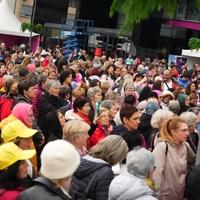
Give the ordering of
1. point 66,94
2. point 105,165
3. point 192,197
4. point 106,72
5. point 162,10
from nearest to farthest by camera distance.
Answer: point 162,10
point 105,165
point 192,197
point 66,94
point 106,72

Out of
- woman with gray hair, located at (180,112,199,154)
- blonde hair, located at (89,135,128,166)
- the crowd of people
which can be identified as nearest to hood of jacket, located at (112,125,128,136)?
the crowd of people

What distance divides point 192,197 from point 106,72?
34.4 ft

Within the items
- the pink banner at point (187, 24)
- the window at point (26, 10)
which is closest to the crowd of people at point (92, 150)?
the pink banner at point (187, 24)

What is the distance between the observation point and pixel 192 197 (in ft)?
17.5

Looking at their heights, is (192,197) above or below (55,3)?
below

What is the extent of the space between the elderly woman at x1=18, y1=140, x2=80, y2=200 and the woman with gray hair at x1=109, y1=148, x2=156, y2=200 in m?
0.66

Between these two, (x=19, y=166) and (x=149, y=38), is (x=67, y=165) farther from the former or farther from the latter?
(x=149, y=38)

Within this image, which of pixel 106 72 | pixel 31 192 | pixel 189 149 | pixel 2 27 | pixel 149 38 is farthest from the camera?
pixel 149 38

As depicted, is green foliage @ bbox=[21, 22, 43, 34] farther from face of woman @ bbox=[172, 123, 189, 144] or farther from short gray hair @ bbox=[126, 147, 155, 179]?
short gray hair @ bbox=[126, 147, 155, 179]

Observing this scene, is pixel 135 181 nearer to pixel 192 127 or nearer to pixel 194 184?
pixel 194 184

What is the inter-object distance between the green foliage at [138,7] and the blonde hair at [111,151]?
1.10 meters

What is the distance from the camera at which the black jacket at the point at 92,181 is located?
4.74m

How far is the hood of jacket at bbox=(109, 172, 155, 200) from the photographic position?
436 centimetres

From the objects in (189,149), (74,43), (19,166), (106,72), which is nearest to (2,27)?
(74,43)
